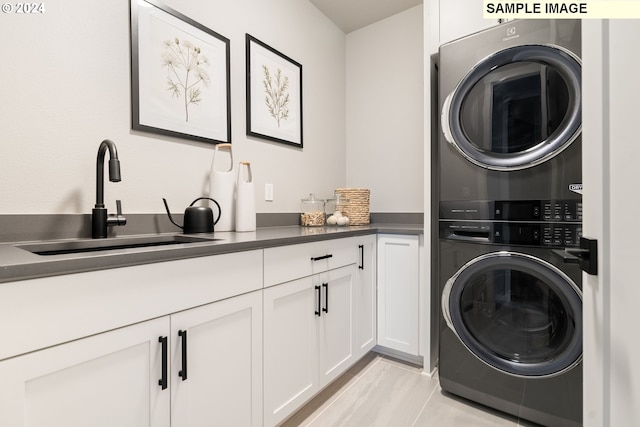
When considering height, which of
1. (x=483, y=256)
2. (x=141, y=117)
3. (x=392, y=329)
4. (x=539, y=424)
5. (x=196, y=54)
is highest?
(x=196, y=54)

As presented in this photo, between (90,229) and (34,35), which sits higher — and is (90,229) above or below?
below

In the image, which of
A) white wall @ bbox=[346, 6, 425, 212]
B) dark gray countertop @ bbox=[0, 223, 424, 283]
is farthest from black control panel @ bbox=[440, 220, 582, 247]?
dark gray countertop @ bbox=[0, 223, 424, 283]

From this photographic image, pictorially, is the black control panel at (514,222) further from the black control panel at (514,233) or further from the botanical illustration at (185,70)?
the botanical illustration at (185,70)

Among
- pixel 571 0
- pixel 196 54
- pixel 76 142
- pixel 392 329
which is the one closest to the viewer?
pixel 76 142

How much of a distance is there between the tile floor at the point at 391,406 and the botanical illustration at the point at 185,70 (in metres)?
1.66

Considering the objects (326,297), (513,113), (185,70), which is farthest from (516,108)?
(185,70)

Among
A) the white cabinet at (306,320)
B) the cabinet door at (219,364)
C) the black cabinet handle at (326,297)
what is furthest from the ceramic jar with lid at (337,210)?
the cabinet door at (219,364)

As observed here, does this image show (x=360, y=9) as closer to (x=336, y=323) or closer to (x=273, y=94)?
(x=273, y=94)

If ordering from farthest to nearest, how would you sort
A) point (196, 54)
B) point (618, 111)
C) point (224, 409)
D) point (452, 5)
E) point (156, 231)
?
1. point (452, 5)
2. point (196, 54)
3. point (156, 231)
4. point (224, 409)
5. point (618, 111)

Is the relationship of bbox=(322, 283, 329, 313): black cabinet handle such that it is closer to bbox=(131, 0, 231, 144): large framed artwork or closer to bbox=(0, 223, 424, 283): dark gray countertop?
bbox=(0, 223, 424, 283): dark gray countertop

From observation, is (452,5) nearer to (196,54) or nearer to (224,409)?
(196,54)

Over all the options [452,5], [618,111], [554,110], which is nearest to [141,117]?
[618,111]

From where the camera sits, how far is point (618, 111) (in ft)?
1.83

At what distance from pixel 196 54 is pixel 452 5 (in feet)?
4.70
